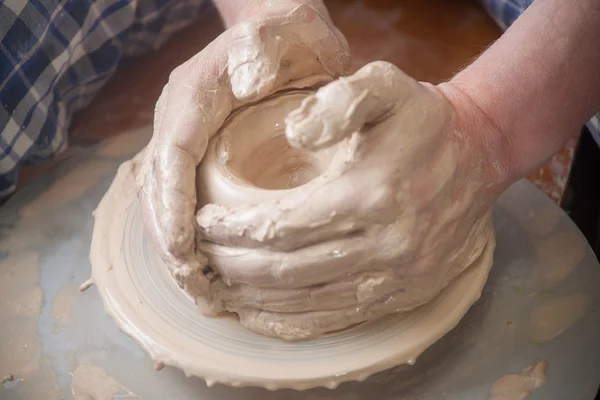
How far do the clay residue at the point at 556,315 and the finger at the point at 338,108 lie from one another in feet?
2.02

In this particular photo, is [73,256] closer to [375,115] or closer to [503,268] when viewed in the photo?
[375,115]

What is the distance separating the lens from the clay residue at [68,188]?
1.44 meters

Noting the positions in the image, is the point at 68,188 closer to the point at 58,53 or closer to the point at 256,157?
the point at 58,53

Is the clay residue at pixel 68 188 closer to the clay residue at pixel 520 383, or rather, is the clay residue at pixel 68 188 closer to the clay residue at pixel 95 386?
the clay residue at pixel 95 386

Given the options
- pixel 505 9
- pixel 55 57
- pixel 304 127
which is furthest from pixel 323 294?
pixel 505 9

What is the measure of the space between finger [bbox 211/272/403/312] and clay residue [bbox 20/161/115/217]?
67cm

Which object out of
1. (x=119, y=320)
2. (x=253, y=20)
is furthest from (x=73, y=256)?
(x=253, y=20)

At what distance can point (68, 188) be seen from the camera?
4.87 ft

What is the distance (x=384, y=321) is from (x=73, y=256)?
0.74 m

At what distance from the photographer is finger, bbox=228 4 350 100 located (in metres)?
0.98

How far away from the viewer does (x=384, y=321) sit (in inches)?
40.9

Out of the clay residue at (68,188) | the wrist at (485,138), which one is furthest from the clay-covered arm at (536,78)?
the clay residue at (68,188)

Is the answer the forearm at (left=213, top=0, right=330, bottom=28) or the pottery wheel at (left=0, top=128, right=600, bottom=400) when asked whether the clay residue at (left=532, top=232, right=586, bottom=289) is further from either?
the forearm at (left=213, top=0, right=330, bottom=28)

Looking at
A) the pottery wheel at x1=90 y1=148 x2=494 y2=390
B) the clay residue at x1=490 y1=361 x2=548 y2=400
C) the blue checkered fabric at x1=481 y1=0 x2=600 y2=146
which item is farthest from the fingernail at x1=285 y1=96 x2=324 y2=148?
the blue checkered fabric at x1=481 y1=0 x2=600 y2=146
